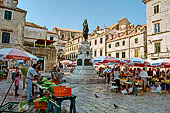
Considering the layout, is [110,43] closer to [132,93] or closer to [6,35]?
[6,35]

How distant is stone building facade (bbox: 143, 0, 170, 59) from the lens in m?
25.6

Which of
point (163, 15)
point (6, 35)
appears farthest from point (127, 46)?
point (6, 35)

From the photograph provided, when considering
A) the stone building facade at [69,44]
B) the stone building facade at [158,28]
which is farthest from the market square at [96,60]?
the stone building facade at [69,44]

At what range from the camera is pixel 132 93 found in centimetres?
867

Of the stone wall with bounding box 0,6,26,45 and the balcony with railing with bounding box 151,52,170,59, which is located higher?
the stone wall with bounding box 0,6,26,45

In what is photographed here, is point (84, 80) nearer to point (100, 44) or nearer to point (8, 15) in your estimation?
point (8, 15)

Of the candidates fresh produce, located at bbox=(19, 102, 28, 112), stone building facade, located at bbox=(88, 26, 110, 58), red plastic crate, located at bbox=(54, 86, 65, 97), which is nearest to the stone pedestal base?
fresh produce, located at bbox=(19, 102, 28, 112)

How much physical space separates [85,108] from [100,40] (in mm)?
37852

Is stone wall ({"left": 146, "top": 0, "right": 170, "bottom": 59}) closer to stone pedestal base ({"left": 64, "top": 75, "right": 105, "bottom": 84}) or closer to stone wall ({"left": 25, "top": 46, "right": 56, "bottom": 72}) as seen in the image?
stone pedestal base ({"left": 64, "top": 75, "right": 105, "bottom": 84})

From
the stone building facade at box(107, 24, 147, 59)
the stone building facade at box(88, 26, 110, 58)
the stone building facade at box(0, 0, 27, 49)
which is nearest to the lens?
the stone building facade at box(0, 0, 27, 49)

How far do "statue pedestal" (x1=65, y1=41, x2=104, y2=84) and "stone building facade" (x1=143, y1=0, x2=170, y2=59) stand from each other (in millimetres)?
17569

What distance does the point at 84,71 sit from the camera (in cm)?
1350

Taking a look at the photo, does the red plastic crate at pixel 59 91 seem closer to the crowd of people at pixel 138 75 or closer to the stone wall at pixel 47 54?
the crowd of people at pixel 138 75

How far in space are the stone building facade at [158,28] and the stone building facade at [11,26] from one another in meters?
25.3
